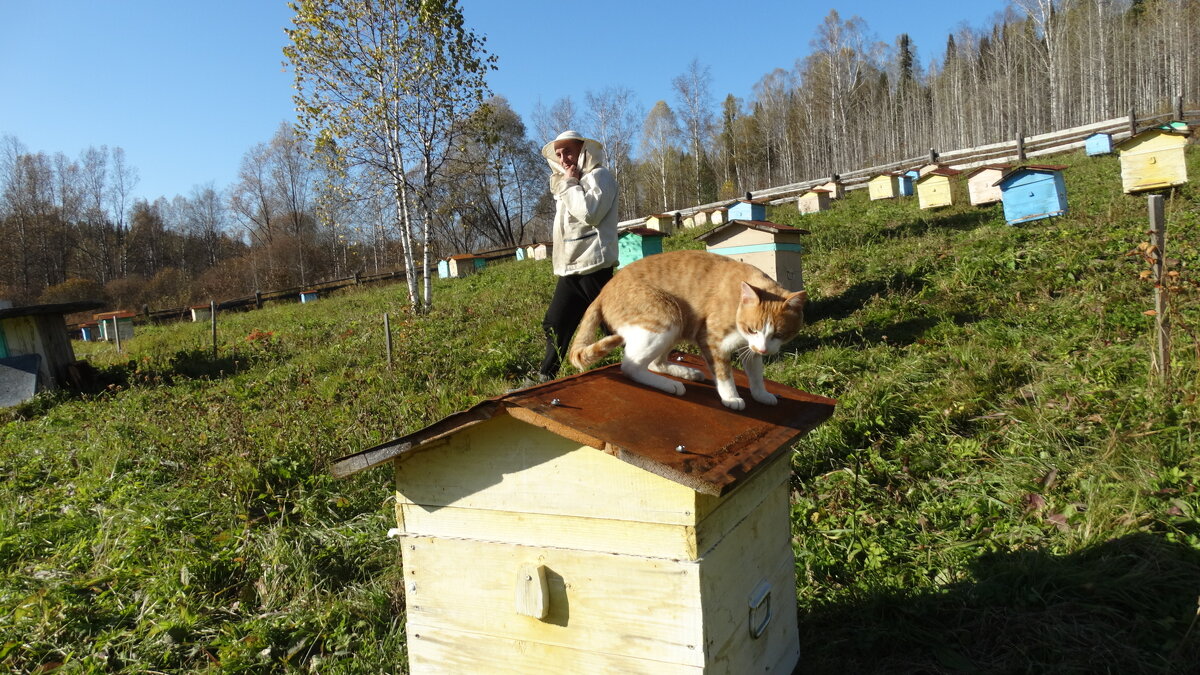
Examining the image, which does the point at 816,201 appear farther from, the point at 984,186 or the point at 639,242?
the point at 639,242

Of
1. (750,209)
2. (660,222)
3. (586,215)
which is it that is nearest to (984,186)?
(750,209)

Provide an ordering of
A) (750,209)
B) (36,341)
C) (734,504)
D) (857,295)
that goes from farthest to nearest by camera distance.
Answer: (750,209) < (36,341) < (857,295) < (734,504)

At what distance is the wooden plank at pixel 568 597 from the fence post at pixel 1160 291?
14.4 ft

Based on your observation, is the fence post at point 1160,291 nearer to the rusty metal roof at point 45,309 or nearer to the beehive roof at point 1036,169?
the beehive roof at point 1036,169

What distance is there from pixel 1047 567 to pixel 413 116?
53.9 feet

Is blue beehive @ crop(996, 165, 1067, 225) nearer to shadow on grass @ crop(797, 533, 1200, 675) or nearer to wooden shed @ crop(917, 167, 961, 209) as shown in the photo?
wooden shed @ crop(917, 167, 961, 209)

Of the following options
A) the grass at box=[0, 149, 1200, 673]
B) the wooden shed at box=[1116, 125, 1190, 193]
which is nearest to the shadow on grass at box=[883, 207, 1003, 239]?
the wooden shed at box=[1116, 125, 1190, 193]

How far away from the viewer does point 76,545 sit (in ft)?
14.3

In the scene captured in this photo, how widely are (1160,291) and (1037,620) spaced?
2910 mm

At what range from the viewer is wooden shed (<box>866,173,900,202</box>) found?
1947 centimetres

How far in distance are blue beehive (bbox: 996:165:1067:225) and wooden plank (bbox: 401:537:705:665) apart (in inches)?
475

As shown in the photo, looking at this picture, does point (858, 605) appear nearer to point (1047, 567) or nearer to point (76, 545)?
point (1047, 567)

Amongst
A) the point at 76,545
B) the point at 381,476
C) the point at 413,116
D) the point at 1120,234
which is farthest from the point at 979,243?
the point at 413,116

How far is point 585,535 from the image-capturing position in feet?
6.13
